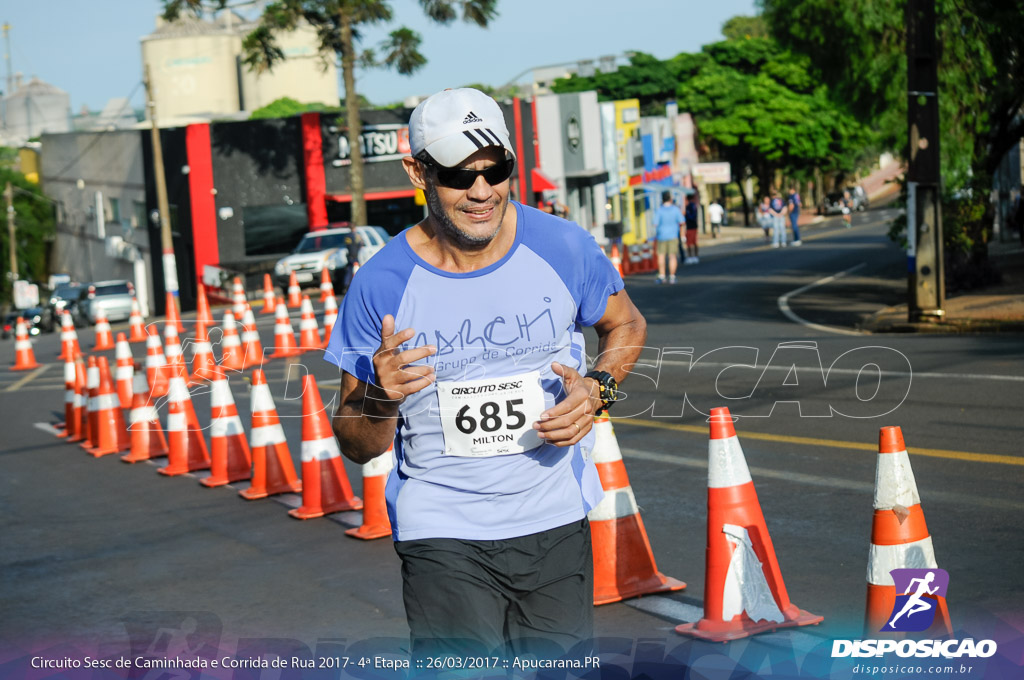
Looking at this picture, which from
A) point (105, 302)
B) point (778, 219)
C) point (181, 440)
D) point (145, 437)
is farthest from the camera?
point (778, 219)

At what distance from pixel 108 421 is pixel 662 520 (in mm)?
6561

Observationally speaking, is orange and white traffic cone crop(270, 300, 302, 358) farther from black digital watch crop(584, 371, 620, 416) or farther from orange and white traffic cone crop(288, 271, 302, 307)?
black digital watch crop(584, 371, 620, 416)

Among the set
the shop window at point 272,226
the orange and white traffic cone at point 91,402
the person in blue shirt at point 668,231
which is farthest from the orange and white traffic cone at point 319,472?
the shop window at point 272,226

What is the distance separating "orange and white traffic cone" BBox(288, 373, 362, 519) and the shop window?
43.0 m

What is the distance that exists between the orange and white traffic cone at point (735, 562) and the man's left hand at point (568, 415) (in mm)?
1845

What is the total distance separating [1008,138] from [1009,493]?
16176mm

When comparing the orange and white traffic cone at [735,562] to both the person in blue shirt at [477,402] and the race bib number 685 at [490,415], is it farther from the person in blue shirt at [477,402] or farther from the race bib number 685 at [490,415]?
the race bib number 685 at [490,415]

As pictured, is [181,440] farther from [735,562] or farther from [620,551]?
[735,562]

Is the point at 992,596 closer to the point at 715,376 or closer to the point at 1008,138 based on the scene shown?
the point at 715,376

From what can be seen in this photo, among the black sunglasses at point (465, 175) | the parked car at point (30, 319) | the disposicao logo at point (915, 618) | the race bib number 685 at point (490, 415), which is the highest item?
the black sunglasses at point (465, 175)

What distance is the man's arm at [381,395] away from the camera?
3.28 meters

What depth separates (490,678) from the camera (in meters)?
3.27

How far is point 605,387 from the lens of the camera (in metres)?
3.63

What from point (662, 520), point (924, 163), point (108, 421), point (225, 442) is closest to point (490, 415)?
point (662, 520)
